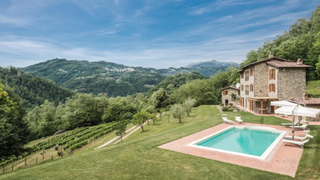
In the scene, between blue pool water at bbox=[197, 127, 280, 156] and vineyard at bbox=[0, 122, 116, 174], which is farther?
vineyard at bbox=[0, 122, 116, 174]

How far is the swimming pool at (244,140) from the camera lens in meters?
8.50

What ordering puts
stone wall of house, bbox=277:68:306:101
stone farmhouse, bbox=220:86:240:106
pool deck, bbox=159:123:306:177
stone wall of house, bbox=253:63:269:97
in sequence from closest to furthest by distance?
1. pool deck, bbox=159:123:306:177
2. stone wall of house, bbox=277:68:306:101
3. stone wall of house, bbox=253:63:269:97
4. stone farmhouse, bbox=220:86:240:106

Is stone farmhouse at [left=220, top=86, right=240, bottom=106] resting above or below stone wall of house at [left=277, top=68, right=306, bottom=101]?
below

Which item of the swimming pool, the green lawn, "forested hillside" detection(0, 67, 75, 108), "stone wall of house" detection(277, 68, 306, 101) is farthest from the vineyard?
"forested hillside" detection(0, 67, 75, 108)

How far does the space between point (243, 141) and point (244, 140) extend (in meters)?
0.30

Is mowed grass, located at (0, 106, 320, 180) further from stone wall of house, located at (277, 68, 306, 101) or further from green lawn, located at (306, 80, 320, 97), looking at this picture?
green lawn, located at (306, 80, 320, 97)

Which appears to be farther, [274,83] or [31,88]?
[31,88]

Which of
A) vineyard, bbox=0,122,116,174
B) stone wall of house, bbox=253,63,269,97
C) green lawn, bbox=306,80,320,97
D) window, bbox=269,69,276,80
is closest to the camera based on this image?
vineyard, bbox=0,122,116,174

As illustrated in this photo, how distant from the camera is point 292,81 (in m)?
18.0

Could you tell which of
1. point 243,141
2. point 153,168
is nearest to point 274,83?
point 243,141

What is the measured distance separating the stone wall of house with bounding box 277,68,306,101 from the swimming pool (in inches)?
332

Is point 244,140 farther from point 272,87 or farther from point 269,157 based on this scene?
point 272,87

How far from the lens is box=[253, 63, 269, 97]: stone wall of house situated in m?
20.3

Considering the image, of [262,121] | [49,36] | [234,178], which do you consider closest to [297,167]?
[234,178]
